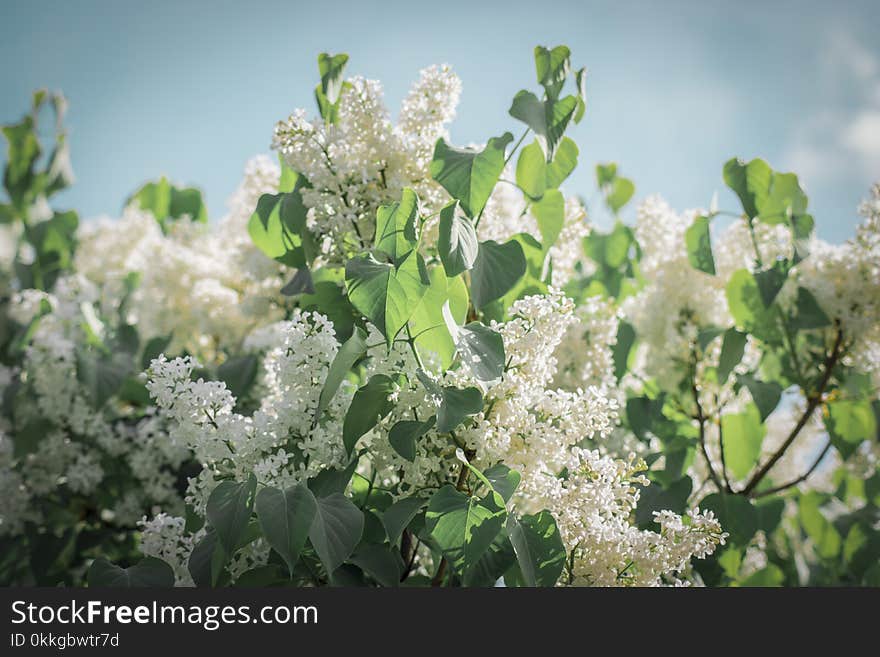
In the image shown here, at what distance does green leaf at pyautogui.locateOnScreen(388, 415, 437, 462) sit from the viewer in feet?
2.36

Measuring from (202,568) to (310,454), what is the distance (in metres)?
0.15

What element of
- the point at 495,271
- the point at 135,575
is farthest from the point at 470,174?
the point at 135,575

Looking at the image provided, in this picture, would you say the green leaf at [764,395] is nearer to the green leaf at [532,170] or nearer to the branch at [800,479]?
the branch at [800,479]

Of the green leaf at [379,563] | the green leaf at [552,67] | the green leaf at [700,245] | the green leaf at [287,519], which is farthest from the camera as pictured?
the green leaf at [700,245]

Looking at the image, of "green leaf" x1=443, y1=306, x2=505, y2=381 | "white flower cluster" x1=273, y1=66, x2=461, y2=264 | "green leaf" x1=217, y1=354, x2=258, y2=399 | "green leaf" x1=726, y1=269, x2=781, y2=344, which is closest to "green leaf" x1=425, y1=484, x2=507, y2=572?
"green leaf" x1=443, y1=306, x2=505, y2=381

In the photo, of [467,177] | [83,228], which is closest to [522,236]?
[467,177]

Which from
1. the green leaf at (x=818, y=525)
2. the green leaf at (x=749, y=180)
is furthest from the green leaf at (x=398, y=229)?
the green leaf at (x=818, y=525)

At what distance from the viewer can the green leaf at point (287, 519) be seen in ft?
2.09

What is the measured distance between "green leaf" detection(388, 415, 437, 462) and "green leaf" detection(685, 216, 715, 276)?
673 mm

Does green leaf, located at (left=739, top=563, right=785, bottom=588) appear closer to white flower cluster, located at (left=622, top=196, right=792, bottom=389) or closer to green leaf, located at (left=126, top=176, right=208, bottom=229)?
white flower cluster, located at (left=622, top=196, right=792, bottom=389)

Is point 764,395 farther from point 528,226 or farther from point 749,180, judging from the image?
point 528,226

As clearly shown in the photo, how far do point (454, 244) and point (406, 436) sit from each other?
19cm

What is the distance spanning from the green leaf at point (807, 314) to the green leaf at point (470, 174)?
698 mm

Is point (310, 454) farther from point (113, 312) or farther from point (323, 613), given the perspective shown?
point (113, 312)
